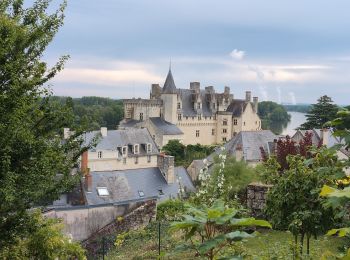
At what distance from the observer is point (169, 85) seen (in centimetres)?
7562

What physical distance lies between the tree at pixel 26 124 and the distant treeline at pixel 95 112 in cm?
34

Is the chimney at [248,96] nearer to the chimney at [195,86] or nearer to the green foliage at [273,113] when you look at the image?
the chimney at [195,86]

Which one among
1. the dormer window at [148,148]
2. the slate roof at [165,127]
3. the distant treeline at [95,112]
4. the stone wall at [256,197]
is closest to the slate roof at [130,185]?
the distant treeline at [95,112]

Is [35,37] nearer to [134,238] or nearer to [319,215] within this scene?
[319,215]

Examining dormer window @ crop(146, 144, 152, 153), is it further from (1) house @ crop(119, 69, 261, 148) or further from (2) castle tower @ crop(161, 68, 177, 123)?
(2) castle tower @ crop(161, 68, 177, 123)

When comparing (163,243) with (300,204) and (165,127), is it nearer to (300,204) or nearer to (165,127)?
(300,204)

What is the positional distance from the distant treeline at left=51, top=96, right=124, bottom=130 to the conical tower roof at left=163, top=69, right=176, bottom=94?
37.1ft

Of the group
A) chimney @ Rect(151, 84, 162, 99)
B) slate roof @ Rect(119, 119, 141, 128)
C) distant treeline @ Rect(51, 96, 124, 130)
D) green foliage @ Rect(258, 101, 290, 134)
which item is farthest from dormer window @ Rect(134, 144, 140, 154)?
green foliage @ Rect(258, 101, 290, 134)

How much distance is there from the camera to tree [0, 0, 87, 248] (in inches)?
314

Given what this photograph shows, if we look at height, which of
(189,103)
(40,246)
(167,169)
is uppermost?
(189,103)

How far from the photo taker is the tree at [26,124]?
7.98 metres

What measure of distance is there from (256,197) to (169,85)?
6321 cm

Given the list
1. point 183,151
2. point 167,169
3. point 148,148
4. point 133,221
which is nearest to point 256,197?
point 133,221

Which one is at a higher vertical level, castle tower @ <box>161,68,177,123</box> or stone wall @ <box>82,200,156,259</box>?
castle tower @ <box>161,68,177,123</box>
